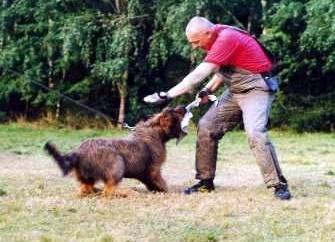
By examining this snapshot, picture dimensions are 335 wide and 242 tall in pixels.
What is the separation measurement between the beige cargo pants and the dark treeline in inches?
388

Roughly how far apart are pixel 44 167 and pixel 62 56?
861 centimetres

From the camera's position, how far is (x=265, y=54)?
859 cm

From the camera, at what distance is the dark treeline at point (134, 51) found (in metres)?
19.2

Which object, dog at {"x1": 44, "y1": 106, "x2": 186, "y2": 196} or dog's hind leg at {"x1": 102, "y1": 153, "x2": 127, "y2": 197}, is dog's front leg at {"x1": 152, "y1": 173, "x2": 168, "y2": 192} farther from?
dog's hind leg at {"x1": 102, "y1": 153, "x2": 127, "y2": 197}

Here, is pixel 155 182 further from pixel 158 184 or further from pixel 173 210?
pixel 173 210

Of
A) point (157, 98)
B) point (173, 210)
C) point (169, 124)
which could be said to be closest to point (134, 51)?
point (169, 124)

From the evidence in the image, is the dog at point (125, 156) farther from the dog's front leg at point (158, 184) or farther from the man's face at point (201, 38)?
the man's face at point (201, 38)

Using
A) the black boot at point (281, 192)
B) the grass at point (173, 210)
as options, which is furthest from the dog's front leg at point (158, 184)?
the black boot at point (281, 192)

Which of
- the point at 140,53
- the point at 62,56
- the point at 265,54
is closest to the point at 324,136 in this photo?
the point at 140,53

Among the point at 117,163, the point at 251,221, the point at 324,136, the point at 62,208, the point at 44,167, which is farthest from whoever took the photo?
the point at 324,136

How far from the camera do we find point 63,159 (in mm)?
8086

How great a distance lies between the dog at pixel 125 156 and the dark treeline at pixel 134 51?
1002cm

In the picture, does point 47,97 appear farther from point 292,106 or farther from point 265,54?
point 265,54

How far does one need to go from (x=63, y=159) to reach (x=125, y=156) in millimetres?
636
